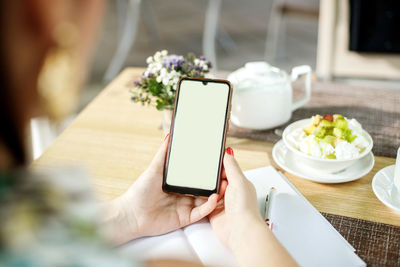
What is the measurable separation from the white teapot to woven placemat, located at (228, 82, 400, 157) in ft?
0.13

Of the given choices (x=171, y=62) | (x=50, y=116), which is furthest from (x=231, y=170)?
(x=50, y=116)

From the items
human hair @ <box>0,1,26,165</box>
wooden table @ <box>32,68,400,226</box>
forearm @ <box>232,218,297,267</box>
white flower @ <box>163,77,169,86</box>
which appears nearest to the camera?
human hair @ <box>0,1,26,165</box>

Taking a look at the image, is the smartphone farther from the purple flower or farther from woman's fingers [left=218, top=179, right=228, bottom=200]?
the purple flower

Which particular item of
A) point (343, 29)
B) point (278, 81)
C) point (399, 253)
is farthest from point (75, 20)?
point (343, 29)

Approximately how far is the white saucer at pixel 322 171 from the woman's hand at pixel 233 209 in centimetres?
18

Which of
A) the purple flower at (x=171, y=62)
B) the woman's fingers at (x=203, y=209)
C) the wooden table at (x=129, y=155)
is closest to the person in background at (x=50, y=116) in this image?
the woman's fingers at (x=203, y=209)

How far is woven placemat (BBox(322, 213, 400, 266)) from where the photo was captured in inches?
24.3

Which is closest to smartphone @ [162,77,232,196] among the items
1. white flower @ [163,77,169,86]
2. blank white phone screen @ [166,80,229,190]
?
blank white phone screen @ [166,80,229,190]

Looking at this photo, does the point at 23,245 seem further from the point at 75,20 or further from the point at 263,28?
the point at 263,28

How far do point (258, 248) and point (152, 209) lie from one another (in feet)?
0.72

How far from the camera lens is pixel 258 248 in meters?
0.55

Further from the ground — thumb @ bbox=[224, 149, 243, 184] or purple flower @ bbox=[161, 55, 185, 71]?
purple flower @ bbox=[161, 55, 185, 71]

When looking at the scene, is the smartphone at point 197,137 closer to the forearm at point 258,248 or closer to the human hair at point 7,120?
the forearm at point 258,248

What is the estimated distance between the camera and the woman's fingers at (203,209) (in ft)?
2.23
